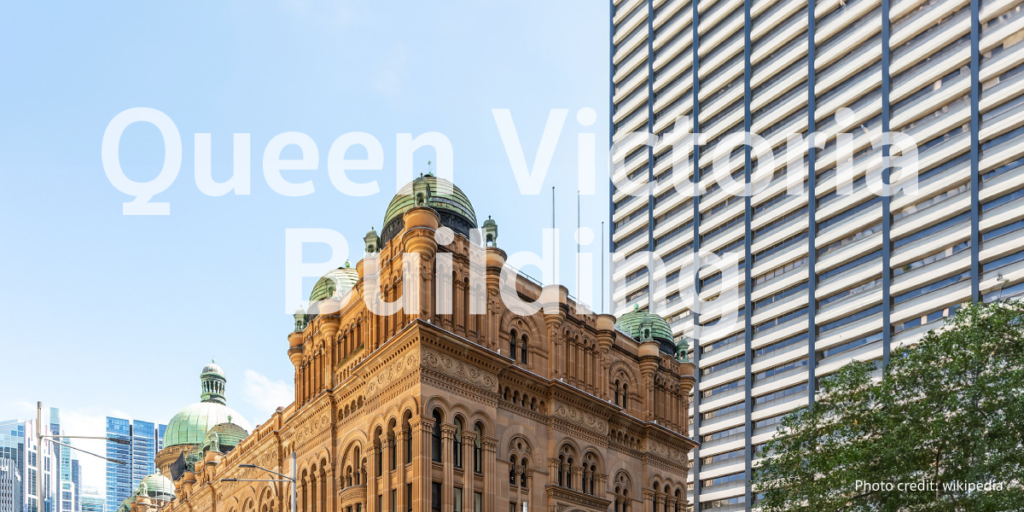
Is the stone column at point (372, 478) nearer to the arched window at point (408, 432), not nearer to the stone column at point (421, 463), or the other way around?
the arched window at point (408, 432)

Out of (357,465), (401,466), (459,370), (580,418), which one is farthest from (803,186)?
(401,466)

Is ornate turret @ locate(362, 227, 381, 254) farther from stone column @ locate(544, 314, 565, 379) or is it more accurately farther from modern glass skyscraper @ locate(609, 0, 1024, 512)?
modern glass skyscraper @ locate(609, 0, 1024, 512)

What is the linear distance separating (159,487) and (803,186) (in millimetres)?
72017

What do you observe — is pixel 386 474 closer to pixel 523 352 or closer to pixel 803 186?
pixel 523 352

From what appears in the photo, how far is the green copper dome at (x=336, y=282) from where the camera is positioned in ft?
190

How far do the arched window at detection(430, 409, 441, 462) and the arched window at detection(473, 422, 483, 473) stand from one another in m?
1.94

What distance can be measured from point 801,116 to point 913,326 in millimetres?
26509

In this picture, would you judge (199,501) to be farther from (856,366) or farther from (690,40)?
(690,40)

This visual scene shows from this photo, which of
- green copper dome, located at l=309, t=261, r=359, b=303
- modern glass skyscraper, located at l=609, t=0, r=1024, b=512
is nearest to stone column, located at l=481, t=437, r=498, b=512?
green copper dome, located at l=309, t=261, r=359, b=303

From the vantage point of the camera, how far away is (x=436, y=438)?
44.0 meters

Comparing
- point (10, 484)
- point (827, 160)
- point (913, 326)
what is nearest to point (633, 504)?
point (913, 326)

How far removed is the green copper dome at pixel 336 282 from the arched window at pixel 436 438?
15.5m

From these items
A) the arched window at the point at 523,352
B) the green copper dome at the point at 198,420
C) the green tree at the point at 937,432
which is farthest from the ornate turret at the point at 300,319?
the green copper dome at the point at 198,420

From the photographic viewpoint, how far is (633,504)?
55094 mm
